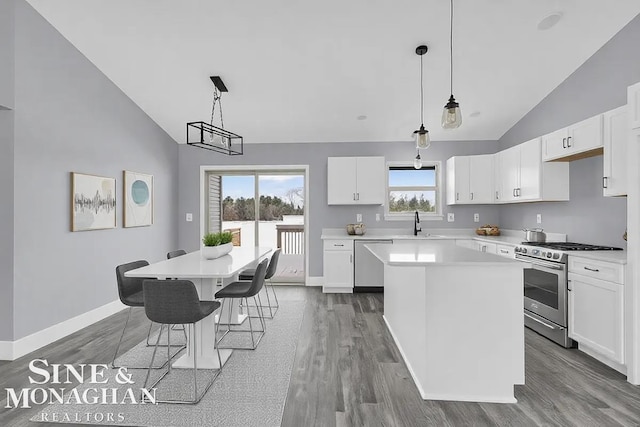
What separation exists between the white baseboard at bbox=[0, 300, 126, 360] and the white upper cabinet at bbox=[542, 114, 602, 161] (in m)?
5.28

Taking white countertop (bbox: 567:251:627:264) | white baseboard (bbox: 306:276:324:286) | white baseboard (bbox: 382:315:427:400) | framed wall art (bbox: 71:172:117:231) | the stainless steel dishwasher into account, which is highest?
framed wall art (bbox: 71:172:117:231)

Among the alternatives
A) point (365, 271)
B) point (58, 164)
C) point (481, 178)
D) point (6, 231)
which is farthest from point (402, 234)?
point (6, 231)

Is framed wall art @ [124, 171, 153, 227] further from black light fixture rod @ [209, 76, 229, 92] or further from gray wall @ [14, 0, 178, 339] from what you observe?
black light fixture rod @ [209, 76, 229, 92]

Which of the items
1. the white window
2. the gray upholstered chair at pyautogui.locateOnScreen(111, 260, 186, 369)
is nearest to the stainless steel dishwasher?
the white window

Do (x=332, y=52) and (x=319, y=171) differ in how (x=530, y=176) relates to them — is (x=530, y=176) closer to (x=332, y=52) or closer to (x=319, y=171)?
(x=332, y=52)

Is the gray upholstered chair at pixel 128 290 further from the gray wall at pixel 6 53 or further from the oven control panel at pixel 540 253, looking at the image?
the oven control panel at pixel 540 253

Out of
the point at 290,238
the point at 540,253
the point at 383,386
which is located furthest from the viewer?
the point at 290,238

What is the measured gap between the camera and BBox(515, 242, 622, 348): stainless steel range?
303 centimetres

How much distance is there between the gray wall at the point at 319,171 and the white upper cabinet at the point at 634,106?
9.75 feet

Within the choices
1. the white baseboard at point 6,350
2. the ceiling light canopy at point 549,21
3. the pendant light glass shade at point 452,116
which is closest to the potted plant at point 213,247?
the white baseboard at point 6,350

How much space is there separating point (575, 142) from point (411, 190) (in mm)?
2531

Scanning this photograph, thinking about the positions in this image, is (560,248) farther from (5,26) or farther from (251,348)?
(5,26)

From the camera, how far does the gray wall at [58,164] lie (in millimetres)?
2900

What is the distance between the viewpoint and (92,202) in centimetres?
368
